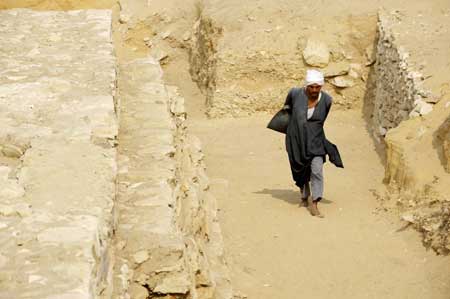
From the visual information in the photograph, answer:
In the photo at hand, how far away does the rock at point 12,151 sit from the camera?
4488mm

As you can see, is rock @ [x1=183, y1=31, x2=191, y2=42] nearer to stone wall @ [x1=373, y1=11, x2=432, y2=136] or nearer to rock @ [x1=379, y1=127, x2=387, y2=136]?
stone wall @ [x1=373, y1=11, x2=432, y2=136]

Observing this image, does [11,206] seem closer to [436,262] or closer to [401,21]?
[436,262]

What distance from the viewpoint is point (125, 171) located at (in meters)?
5.00

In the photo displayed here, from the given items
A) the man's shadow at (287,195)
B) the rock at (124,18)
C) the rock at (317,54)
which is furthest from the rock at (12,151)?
the rock at (124,18)

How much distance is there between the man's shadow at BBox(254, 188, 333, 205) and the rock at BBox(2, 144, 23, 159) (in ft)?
12.7

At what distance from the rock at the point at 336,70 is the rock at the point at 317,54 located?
0.31 ft

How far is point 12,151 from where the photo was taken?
4500mm

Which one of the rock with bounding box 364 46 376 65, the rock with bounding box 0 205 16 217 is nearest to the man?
the rock with bounding box 0 205 16 217

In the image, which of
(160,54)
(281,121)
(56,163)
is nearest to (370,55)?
(160,54)

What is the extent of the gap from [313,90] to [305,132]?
1.27 feet

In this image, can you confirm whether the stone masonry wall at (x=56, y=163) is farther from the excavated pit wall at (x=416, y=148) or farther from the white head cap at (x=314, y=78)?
the excavated pit wall at (x=416, y=148)

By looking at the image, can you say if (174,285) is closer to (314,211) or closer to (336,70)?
(314,211)

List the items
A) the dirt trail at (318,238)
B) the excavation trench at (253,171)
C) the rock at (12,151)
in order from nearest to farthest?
the rock at (12,151) → the excavation trench at (253,171) → the dirt trail at (318,238)

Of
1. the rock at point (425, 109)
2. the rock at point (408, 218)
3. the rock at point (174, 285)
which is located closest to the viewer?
the rock at point (174, 285)
